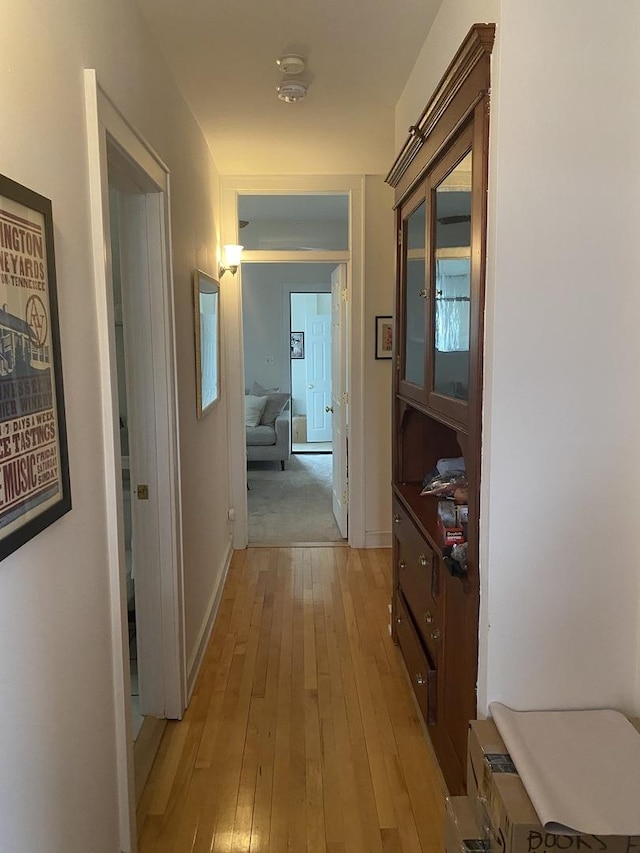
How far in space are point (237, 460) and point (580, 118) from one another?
11.0 feet

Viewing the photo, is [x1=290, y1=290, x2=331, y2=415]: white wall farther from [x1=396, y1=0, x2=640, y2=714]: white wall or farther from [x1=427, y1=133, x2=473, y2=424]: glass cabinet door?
[x1=396, y1=0, x2=640, y2=714]: white wall

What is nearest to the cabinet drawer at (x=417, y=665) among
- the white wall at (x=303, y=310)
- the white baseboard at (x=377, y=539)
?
the white baseboard at (x=377, y=539)

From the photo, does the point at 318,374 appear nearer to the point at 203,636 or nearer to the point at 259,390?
the point at 259,390

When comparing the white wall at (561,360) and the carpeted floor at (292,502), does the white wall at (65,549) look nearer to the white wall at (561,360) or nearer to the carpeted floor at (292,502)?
the white wall at (561,360)

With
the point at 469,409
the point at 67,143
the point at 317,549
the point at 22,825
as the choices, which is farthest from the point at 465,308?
the point at 317,549

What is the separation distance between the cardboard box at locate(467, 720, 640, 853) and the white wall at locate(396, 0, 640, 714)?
0.62 ft

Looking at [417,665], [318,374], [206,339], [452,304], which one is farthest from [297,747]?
[318,374]

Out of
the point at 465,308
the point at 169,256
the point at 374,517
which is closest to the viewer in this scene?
the point at 465,308

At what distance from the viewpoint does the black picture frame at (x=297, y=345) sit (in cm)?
840

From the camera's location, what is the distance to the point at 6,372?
107 centimetres

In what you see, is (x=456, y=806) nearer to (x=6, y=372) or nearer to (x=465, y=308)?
(x=465, y=308)

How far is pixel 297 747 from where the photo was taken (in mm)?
2393

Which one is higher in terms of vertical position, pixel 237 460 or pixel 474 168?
pixel 474 168

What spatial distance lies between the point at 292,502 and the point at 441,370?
3.87 meters
